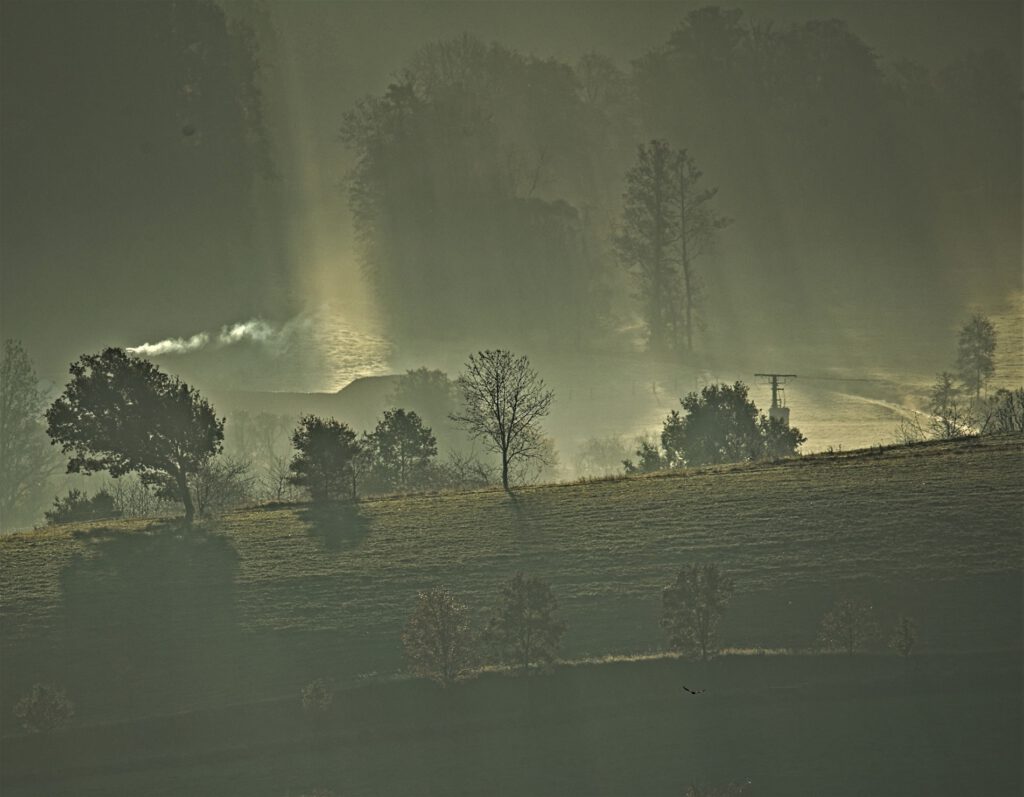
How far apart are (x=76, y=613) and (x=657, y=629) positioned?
21.2 m

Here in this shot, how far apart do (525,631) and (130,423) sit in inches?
1025

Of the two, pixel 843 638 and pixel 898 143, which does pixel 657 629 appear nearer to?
pixel 843 638

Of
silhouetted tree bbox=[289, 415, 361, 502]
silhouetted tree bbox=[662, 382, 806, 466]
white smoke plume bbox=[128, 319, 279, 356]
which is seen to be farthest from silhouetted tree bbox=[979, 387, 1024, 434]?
white smoke plume bbox=[128, 319, 279, 356]

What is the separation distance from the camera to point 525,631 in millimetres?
47031

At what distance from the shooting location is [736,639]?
47.2 metres

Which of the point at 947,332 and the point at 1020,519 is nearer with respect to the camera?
the point at 1020,519

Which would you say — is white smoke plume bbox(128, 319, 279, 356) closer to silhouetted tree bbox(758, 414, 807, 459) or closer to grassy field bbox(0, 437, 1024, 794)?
silhouetted tree bbox(758, 414, 807, 459)

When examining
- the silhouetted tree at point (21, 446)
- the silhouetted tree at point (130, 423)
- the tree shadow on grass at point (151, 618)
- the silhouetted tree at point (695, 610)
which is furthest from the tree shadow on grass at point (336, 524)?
the silhouetted tree at point (21, 446)

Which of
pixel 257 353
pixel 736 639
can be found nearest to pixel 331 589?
pixel 736 639

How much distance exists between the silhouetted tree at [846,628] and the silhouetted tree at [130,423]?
30408 millimetres

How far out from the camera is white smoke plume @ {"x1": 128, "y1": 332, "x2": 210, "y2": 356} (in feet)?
437

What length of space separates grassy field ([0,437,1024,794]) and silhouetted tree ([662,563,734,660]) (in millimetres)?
994

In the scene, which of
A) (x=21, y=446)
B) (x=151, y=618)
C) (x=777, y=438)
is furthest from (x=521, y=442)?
(x=21, y=446)

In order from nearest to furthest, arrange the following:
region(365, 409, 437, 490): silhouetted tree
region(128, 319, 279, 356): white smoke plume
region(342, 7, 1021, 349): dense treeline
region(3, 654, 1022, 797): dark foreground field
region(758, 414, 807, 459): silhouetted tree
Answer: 1. region(3, 654, 1022, 797): dark foreground field
2. region(365, 409, 437, 490): silhouetted tree
3. region(758, 414, 807, 459): silhouetted tree
4. region(128, 319, 279, 356): white smoke plume
5. region(342, 7, 1021, 349): dense treeline
